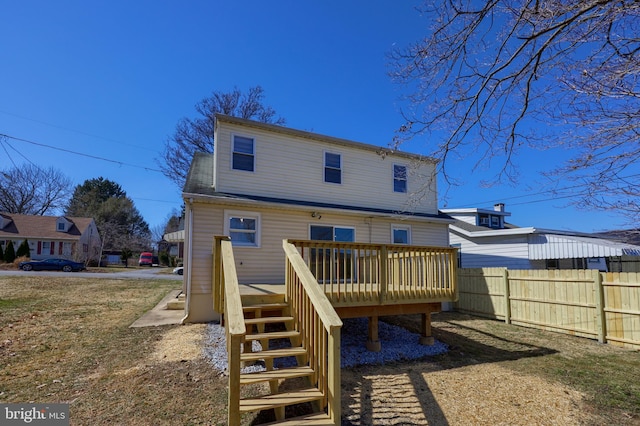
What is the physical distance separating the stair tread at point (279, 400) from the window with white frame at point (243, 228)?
5623 mm

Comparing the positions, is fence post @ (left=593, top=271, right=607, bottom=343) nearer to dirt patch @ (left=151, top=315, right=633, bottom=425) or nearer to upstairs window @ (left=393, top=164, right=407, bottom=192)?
dirt patch @ (left=151, top=315, right=633, bottom=425)

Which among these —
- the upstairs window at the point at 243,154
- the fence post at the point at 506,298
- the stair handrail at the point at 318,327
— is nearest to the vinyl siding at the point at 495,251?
the fence post at the point at 506,298

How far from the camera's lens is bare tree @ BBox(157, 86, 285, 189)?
19953mm

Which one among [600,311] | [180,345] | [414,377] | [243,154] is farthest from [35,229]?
[600,311]

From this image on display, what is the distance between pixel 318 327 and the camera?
375 centimetres

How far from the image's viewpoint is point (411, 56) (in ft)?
15.0

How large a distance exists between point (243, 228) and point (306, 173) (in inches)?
107

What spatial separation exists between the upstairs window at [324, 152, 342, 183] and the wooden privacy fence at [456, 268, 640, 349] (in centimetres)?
570

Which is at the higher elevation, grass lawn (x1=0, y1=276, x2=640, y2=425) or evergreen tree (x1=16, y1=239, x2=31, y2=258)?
evergreen tree (x1=16, y1=239, x2=31, y2=258)

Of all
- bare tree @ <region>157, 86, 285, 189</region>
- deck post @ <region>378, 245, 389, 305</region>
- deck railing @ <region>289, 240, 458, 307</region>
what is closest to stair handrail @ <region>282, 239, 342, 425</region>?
deck railing @ <region>289, 240, 458, 307</region>

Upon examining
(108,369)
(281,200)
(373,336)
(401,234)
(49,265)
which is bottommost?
(108,369)

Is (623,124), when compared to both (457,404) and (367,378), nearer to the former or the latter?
(457,404)

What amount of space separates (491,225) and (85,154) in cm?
2375

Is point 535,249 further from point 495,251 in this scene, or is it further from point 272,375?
point 272,375
